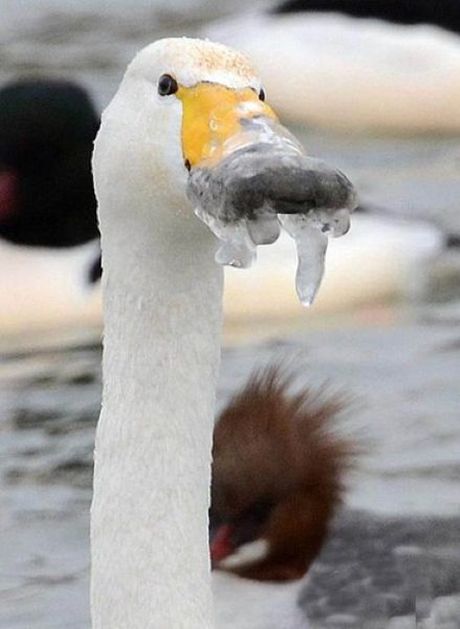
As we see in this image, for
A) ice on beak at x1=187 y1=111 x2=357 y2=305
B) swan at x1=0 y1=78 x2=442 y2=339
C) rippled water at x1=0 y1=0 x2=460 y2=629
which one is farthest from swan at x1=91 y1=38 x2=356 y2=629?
swan at x1=0 y1=78 x2=442 y2=339

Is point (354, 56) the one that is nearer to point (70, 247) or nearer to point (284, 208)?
point (70, 247)

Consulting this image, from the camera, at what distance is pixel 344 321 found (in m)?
10.1

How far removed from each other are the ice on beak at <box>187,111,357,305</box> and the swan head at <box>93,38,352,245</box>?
0.12m

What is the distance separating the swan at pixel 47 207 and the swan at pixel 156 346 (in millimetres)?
5899

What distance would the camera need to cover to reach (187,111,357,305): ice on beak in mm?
3467

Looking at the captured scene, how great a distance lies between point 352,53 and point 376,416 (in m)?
4.94

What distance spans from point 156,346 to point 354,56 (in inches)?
375

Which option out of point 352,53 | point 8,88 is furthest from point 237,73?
point 352,53

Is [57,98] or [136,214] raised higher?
[136,214]

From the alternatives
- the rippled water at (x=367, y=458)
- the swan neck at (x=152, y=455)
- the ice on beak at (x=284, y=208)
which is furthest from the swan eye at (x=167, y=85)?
the rippled water at (x=367, y=458)

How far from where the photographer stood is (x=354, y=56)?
→ 1343 cm

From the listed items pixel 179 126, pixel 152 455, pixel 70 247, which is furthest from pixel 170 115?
pixel 70 247

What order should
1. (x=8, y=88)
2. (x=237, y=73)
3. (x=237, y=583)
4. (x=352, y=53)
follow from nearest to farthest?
(x=237, y=73)
(x=237, y=583)
(x=8, y=88)
(x=352, y=53)

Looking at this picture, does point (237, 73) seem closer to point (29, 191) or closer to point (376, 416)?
point (376, 416)
